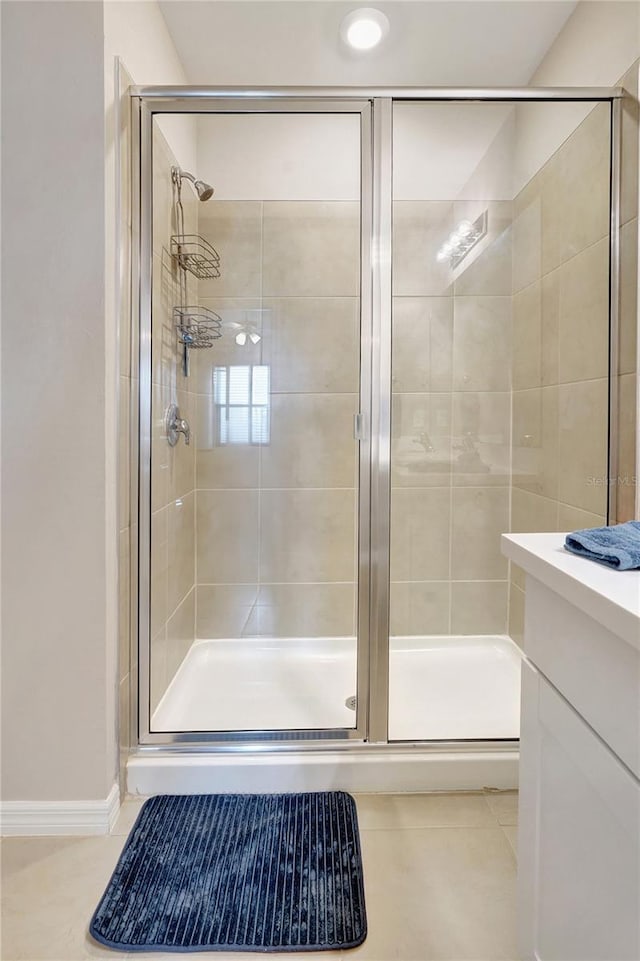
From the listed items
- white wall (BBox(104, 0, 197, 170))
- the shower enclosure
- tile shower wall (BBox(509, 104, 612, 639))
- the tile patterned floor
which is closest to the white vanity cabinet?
the tile patterned floor

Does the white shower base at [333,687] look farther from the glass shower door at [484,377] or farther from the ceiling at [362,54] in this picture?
the ceiling at [362,54]

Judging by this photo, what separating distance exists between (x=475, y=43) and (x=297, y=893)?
2770 mm

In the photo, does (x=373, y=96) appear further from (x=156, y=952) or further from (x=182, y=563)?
(x=156, y=952)

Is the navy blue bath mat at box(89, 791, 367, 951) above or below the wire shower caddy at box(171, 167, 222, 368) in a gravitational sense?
below

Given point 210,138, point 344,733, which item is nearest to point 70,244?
point 210,138

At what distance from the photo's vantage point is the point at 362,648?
1614 millimetres

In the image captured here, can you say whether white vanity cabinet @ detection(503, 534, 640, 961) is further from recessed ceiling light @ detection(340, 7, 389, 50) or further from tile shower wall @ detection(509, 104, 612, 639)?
recessed ceiling light @ detection(340, 7, 389, 50)

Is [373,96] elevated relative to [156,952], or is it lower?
elevated

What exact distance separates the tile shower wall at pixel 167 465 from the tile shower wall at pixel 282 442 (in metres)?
0.09

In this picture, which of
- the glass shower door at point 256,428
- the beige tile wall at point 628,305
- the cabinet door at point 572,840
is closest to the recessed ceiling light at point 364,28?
the glass shower door at point 256,428

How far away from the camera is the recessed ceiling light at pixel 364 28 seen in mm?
1772

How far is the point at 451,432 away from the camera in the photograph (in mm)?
1879

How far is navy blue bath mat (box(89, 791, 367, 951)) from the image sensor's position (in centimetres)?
105

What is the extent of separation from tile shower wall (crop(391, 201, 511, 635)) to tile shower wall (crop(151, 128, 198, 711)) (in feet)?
A: 2.51
